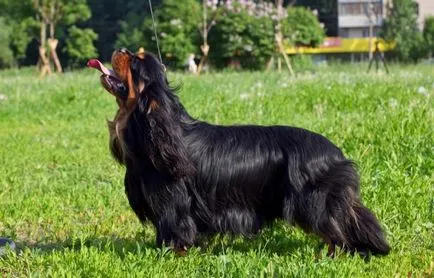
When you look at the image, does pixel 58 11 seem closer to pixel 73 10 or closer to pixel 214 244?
pixel 73 10

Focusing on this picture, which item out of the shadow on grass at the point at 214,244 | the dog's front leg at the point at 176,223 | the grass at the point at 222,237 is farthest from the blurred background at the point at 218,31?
the dog's front leg at the point at 176,223

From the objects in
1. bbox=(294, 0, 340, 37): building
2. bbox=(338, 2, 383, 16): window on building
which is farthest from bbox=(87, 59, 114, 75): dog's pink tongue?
bbox=(294, 0, 340, 37): building

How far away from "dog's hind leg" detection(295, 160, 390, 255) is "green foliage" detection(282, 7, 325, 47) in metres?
36.0

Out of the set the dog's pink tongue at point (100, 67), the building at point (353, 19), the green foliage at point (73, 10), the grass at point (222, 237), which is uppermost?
the dog's pink tongue at point (100, 67)

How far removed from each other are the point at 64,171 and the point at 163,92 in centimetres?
342

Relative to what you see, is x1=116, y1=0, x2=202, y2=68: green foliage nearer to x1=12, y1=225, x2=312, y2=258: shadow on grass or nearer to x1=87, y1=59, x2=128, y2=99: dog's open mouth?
x1=12, y1=225, x2=312, y2=258: shadow on grass

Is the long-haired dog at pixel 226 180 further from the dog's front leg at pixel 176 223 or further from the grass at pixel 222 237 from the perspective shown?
the grass at pixel 222 237

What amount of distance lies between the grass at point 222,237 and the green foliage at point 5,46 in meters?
40.7

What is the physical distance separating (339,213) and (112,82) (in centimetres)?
129

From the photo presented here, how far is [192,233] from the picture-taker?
354 centimetres

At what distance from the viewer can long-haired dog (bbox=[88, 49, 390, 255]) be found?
11.2ft

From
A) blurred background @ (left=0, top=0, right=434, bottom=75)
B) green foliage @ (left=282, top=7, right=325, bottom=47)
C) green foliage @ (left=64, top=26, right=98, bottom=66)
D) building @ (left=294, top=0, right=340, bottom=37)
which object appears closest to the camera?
blurred background @ (left=0, top=0, right=434, bottom=75)

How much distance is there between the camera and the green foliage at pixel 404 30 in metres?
53.4

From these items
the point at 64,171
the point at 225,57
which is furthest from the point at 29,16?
the point at 64,171
